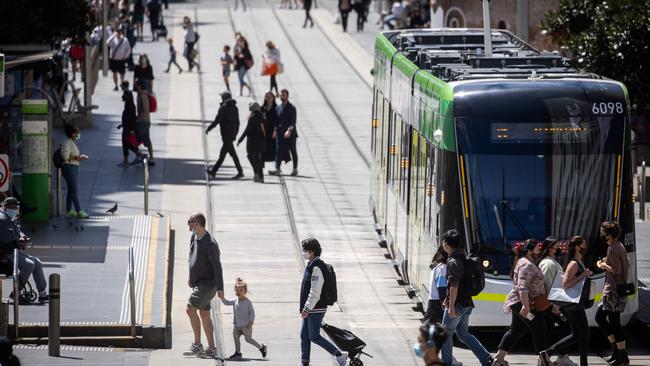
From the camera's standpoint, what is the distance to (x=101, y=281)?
2103 cm

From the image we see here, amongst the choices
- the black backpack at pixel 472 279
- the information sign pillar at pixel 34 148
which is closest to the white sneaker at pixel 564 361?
the black backpack at pixel 472 279

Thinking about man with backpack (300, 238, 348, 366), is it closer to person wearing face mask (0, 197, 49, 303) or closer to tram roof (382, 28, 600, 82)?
tram roof (382, 28, 600, 82)

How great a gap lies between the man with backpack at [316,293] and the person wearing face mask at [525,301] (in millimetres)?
1719

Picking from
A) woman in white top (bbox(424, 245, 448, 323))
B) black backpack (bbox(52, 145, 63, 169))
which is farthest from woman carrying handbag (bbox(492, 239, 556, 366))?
black backpack (bbox(52, 145, 63, 169))

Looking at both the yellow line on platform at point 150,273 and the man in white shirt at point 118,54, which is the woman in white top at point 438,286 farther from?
the man in white shirt at point 118,54

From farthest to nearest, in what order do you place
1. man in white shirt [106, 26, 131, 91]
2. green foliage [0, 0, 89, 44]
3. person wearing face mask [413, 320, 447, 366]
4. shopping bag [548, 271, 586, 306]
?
man in white shirt [106, 26, 131, 91]
green foliage [0, 0, 89, 44]
shopping bag [548, 271, 586, 306]
person wearing face mask [413, 320, 447, 366]

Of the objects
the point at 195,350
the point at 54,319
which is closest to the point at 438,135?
the point at 195,350

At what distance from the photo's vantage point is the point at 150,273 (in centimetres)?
2181

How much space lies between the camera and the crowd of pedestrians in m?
16.2

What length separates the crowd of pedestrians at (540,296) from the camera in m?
16.2

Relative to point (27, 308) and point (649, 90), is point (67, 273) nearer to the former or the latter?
point (27, 308)

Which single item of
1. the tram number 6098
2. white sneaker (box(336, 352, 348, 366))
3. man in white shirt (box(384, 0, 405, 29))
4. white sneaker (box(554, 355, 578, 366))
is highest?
the tram number 6098

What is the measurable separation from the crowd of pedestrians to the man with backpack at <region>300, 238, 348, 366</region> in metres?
1.15

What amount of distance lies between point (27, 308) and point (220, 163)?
1183 cm
